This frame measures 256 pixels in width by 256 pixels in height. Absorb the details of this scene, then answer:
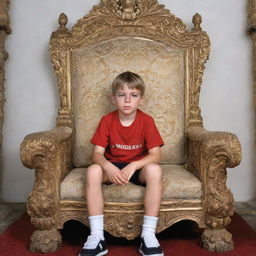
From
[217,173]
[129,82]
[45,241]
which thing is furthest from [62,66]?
[217,173]

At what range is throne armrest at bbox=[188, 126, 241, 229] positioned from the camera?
77.5 inches

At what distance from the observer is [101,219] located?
1.99m

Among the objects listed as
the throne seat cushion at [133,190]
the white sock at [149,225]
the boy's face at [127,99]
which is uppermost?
the boy's face at [127,99]

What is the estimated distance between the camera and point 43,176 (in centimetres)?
204

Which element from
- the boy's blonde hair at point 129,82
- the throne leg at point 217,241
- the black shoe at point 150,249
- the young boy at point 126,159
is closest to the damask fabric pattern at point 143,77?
the young boy at point 126,159

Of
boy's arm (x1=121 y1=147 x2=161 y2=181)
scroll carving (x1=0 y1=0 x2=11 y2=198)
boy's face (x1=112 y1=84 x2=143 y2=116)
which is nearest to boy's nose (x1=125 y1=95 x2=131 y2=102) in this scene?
boy's face (x1=112 y1=84 x2=143 y2=116)

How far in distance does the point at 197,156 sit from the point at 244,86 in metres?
1.10

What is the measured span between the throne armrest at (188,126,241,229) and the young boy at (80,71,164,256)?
0.27 metres

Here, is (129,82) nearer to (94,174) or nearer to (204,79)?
(94,174)

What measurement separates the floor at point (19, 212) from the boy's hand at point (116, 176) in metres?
0.92

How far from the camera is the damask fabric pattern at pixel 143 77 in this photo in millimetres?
2600

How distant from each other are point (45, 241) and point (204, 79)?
5.83 feet

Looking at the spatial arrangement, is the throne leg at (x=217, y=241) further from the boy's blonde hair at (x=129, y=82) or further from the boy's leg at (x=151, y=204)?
the boy's blonde hair at (x=129, y=82)

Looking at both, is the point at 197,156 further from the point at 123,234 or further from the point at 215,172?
the point at 123,234
